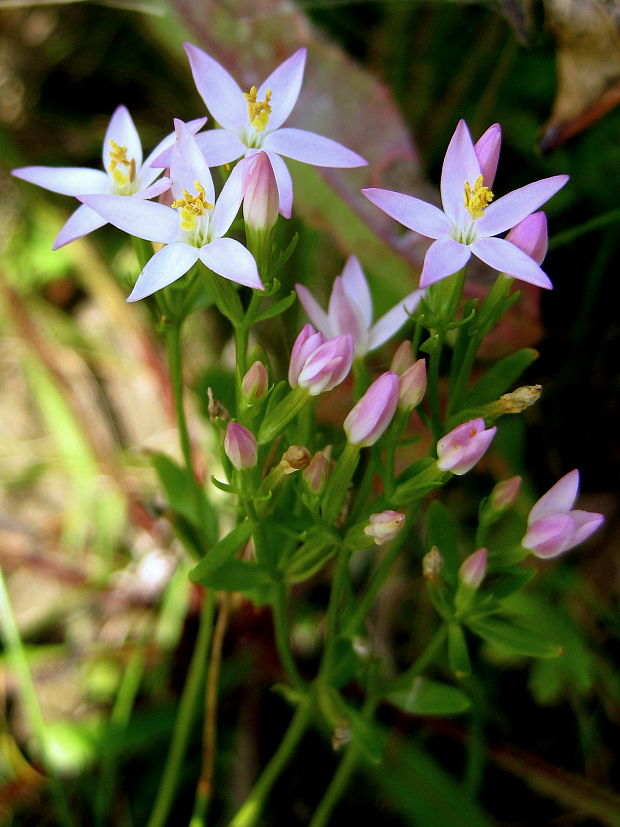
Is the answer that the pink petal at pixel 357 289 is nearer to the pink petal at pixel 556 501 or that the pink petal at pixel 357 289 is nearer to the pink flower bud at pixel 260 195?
the pink flower bud at pixel 260 195

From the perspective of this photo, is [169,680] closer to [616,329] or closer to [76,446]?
[76,446]

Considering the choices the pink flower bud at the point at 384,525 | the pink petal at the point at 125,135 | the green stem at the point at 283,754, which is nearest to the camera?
the pink flower bud at the point at 384,525

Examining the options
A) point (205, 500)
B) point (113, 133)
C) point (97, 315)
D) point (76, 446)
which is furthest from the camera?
point (97, 315)

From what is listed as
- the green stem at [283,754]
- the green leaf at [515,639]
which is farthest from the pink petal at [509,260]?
the green stem at [283,754]

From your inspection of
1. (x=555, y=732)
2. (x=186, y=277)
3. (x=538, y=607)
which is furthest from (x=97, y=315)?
(x=555, y=732)

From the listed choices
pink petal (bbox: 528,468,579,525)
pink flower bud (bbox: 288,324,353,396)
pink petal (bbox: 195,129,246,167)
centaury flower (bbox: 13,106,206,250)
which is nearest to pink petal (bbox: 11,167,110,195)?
centaury flower (bbox: 13,106,206,250)

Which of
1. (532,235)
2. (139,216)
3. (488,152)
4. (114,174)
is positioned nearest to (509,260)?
A: (532,235)

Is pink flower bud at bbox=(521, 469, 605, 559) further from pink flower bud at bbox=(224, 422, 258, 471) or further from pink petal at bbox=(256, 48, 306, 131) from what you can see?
pink petal at bbox=(256, 48, 306, 131)
